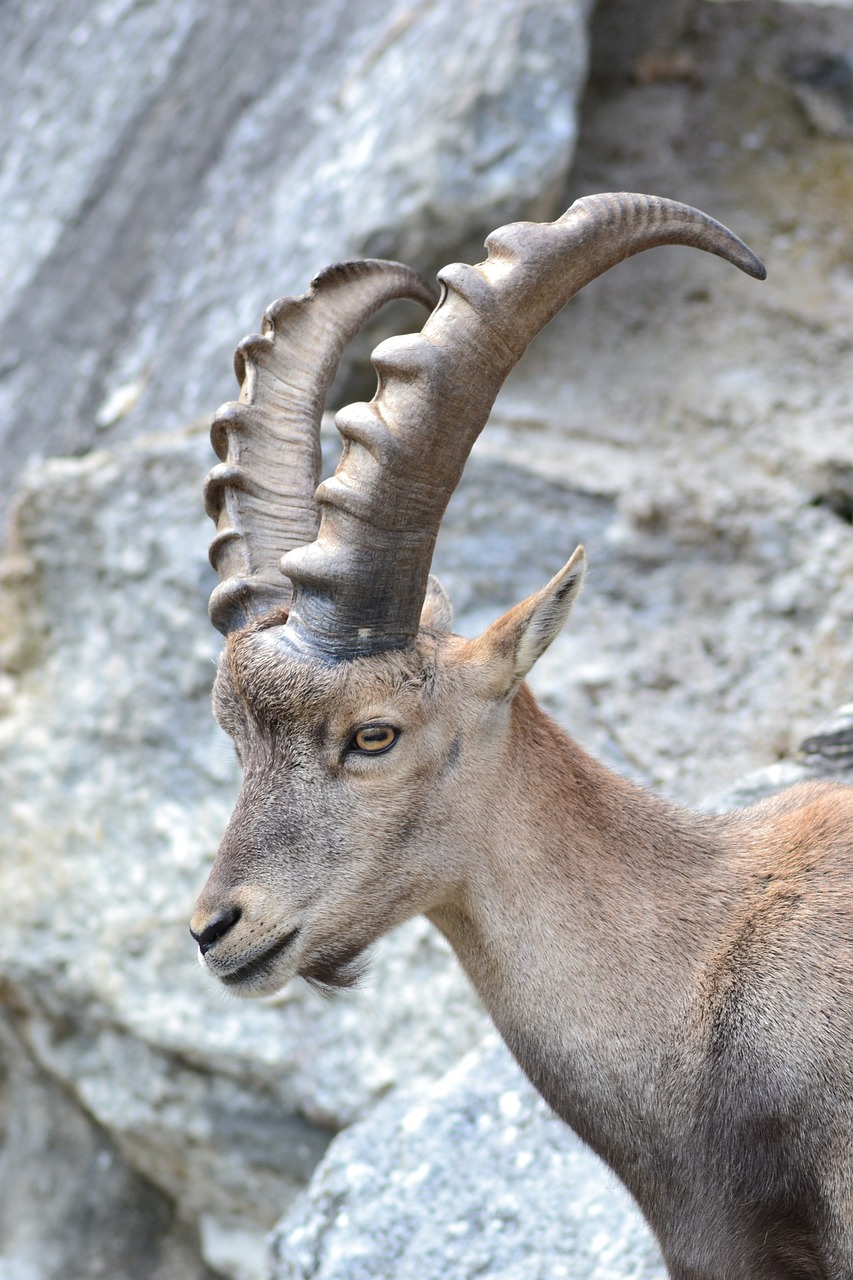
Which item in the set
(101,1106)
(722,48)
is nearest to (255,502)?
(101,1106)

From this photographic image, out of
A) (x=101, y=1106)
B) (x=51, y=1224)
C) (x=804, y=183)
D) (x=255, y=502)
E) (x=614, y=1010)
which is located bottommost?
(x=51, y=1224)

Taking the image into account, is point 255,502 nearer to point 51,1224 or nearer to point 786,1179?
point 786,1179

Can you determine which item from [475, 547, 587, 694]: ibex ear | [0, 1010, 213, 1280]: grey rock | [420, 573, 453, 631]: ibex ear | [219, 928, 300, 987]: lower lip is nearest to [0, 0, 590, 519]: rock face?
[420, 573, 453, 631]: ibex ear

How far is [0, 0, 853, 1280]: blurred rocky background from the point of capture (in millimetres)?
7582

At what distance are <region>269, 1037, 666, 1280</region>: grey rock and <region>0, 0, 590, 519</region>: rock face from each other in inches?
190

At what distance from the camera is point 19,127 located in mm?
11758

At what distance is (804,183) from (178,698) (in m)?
5.33

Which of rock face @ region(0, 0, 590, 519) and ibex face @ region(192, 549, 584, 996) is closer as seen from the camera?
ibex face @ region(192, 549, 584, 996)

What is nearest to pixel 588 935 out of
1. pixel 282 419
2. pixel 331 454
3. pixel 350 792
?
pixel 350 792

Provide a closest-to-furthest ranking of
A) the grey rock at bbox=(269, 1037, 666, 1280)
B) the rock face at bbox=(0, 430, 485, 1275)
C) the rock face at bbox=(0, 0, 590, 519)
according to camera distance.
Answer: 1. the grey rock at bbox=(269, 1037, 666, 1280)
2. the rock face at bbox=(0, 430, 485, 1275)
3. the rock face at bbox=(0, 0, 590, 519)

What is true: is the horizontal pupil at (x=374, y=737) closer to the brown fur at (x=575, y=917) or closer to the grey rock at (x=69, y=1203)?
the brown fur at (x=575, y=917)

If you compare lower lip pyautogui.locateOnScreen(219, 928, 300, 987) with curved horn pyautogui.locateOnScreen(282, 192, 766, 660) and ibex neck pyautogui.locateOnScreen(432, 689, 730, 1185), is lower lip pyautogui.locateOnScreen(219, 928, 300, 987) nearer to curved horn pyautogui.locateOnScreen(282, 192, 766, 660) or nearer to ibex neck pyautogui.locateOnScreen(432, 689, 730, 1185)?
ibex neck pyautogui.locateOnScreen(432, 689, 730, 1185)

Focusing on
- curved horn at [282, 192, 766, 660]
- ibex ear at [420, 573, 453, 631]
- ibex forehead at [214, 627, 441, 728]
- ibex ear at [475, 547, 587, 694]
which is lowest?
ibex ear at [420, 573, 453, 631]

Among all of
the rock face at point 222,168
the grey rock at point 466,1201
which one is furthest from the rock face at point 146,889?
the grey rock at point 466,1201
